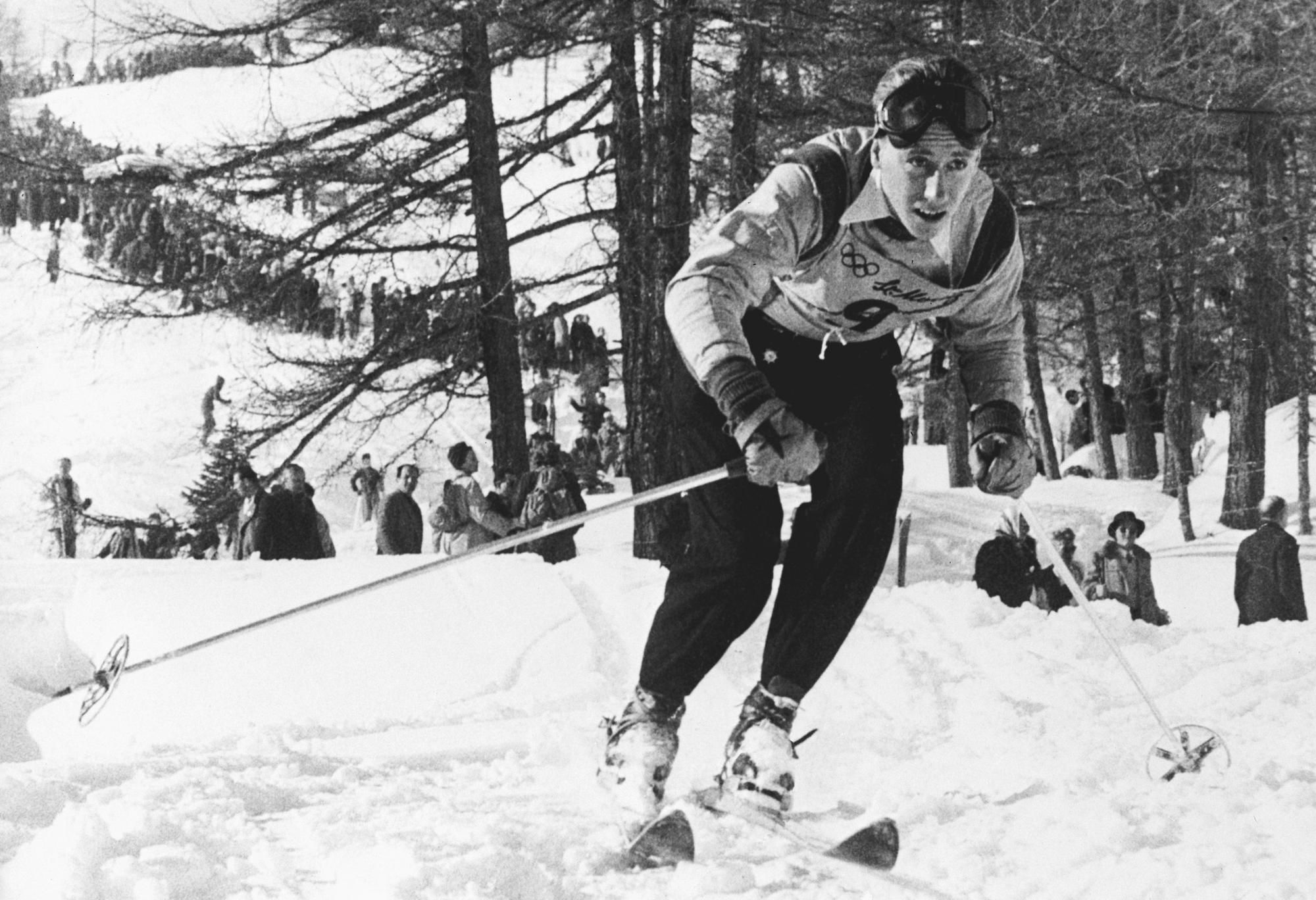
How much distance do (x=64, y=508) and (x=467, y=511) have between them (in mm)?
5367

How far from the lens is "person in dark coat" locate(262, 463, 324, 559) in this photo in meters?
9.57

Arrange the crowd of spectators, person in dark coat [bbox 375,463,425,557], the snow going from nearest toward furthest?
1. the snow
2. person in dark coat [bbox 375,463,425,557]
3. the crowd of spectators

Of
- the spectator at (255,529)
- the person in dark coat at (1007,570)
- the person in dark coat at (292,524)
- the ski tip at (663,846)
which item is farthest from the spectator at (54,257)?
the ski tip at (663,846)

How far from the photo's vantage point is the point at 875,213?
286 cm

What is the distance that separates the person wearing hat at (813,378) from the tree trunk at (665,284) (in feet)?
19.4

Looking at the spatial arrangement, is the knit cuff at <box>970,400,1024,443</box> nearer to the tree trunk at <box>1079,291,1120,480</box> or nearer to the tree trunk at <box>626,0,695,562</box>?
the tree trunk at <box>626,0,695,562</box>

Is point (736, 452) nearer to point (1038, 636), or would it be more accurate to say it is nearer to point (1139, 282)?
point (1038, 636)

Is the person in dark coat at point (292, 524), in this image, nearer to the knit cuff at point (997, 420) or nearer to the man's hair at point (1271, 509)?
the man's hair at point (1271, 509)

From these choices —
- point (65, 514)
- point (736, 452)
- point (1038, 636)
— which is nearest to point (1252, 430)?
point (1038, 636)

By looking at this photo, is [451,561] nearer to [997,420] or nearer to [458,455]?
[997,420]

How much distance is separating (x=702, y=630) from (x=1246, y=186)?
14318mm

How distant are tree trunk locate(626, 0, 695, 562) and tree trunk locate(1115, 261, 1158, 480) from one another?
9.40 m

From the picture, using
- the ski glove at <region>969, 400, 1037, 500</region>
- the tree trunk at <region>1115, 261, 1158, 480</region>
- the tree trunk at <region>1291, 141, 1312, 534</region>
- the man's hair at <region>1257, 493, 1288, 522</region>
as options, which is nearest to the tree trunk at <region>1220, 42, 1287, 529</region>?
the tree trunk at <region>1291, 141, 1312, 534</region>

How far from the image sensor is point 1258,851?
261cm
